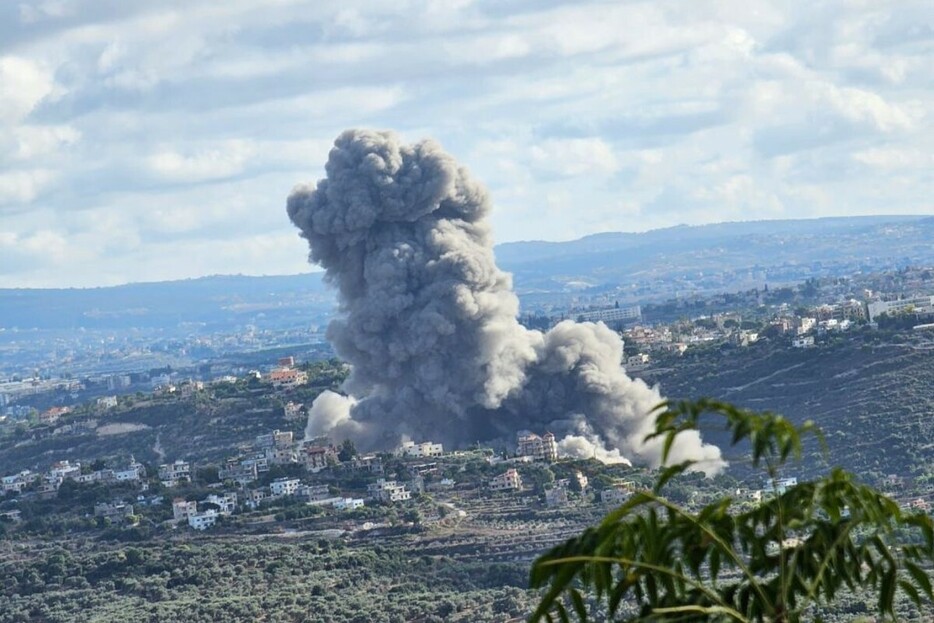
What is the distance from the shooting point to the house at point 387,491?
66.6m

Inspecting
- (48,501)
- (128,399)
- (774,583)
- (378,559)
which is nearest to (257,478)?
(48,501)

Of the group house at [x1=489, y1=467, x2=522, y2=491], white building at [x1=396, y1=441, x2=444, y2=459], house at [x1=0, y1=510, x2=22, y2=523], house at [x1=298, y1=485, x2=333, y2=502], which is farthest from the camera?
white building at [x1=396, y1=441, x2=444, y2=459]

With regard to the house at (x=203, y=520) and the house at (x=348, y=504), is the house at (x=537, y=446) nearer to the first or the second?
the house at (x=348, y=504)

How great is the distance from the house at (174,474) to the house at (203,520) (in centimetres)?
822

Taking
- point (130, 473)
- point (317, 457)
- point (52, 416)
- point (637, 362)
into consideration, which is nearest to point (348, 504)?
point (317, 457)

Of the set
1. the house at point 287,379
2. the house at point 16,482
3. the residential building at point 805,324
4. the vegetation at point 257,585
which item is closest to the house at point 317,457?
the house at point 16,482

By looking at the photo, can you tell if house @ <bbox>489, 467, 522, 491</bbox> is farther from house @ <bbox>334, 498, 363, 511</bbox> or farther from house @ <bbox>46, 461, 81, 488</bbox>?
house @ <bbox>46, 461, 81, 488</bbox>

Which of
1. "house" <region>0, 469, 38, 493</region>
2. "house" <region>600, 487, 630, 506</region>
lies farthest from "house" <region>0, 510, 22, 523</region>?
"house" <region>600, 487, 630, 506</region>

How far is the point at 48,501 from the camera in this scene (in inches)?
2881

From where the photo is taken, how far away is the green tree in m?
10.3

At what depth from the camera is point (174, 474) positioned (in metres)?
78.1

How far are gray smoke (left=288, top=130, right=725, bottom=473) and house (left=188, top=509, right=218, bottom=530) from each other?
12248mm

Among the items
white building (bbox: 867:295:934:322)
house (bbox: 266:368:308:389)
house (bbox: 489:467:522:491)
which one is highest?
white building (bbox: 867:295:934:322)

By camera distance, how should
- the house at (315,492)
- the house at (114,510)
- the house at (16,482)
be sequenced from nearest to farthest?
the house at (114,510), the house at (315,492), the house at (16,482)
